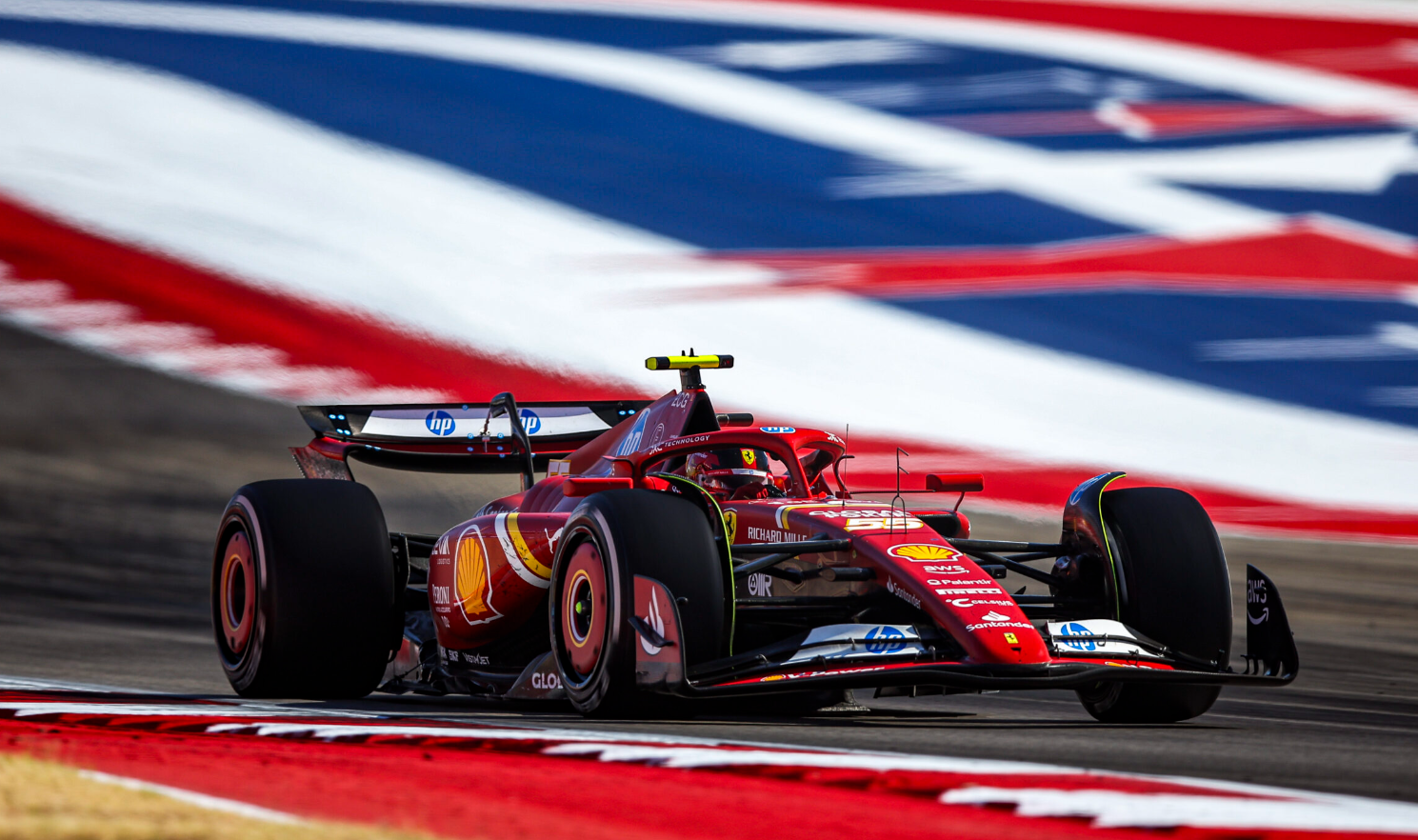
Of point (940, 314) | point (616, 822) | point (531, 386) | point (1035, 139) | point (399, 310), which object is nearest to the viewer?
point (616, 822)

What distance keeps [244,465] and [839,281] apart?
1133 cm

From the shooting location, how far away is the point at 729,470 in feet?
29.0

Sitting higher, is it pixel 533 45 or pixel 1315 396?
pixel 533 45

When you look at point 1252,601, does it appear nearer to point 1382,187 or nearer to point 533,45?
point 1382,187

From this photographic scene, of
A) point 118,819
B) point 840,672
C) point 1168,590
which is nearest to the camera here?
point 118,819

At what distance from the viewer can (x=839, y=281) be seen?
2967 cm

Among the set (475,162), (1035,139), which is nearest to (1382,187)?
(1035,139)

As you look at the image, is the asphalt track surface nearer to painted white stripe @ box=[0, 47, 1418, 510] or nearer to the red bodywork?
the red bodywork

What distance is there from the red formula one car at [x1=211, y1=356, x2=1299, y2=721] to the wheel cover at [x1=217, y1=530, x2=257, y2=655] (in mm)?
17

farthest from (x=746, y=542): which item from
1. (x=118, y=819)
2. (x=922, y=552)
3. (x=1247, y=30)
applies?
(x=1247, y=30)

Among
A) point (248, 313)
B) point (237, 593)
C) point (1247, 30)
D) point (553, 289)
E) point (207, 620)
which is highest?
point (1247, 30)

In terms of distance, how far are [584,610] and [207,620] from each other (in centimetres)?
776

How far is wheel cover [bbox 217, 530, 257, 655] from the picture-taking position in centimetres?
943

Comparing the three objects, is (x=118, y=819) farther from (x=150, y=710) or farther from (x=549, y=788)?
(x=150, y=710)
